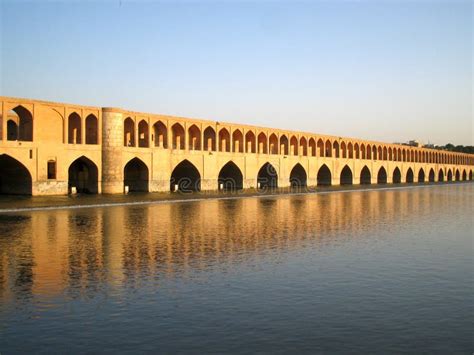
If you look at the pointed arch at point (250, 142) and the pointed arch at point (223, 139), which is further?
the pointed arch at point (250, 142)

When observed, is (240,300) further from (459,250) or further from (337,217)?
(337,217)

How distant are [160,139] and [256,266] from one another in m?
27.8

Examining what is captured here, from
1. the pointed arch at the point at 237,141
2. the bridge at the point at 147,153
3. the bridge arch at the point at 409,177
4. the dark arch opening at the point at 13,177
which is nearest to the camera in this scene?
the dark arch opening at the point at 13,177

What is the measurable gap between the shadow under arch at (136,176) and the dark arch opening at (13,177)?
7.77 m

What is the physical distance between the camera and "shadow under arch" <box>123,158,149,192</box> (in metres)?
34.7

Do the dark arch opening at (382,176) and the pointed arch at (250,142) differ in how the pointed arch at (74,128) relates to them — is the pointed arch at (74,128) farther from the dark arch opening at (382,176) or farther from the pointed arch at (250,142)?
the dark arch opening at (382,176)

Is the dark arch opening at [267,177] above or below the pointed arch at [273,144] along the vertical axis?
below

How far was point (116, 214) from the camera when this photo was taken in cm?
2064

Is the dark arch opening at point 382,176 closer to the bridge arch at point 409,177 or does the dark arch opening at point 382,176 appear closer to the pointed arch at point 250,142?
the bridge arch at point 409,177

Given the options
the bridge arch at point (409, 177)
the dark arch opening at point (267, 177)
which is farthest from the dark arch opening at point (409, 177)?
the dark arch opening at point (267, 177)

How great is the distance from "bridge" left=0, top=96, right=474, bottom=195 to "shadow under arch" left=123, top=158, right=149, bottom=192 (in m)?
0.07

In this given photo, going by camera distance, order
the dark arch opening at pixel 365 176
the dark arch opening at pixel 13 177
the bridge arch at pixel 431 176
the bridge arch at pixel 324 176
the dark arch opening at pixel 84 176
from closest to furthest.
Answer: the dark arch opening at pixel 13 177, the dark arch opening at pixel 84 176, the bridge arch at pixel 324 176, the dark arch opening at pixel 365 176, the bridge arch at pixel 431 176

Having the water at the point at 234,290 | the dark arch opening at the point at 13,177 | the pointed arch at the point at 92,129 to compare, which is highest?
the pointed arch at the point at 92,129

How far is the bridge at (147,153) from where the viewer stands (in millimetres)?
28500
